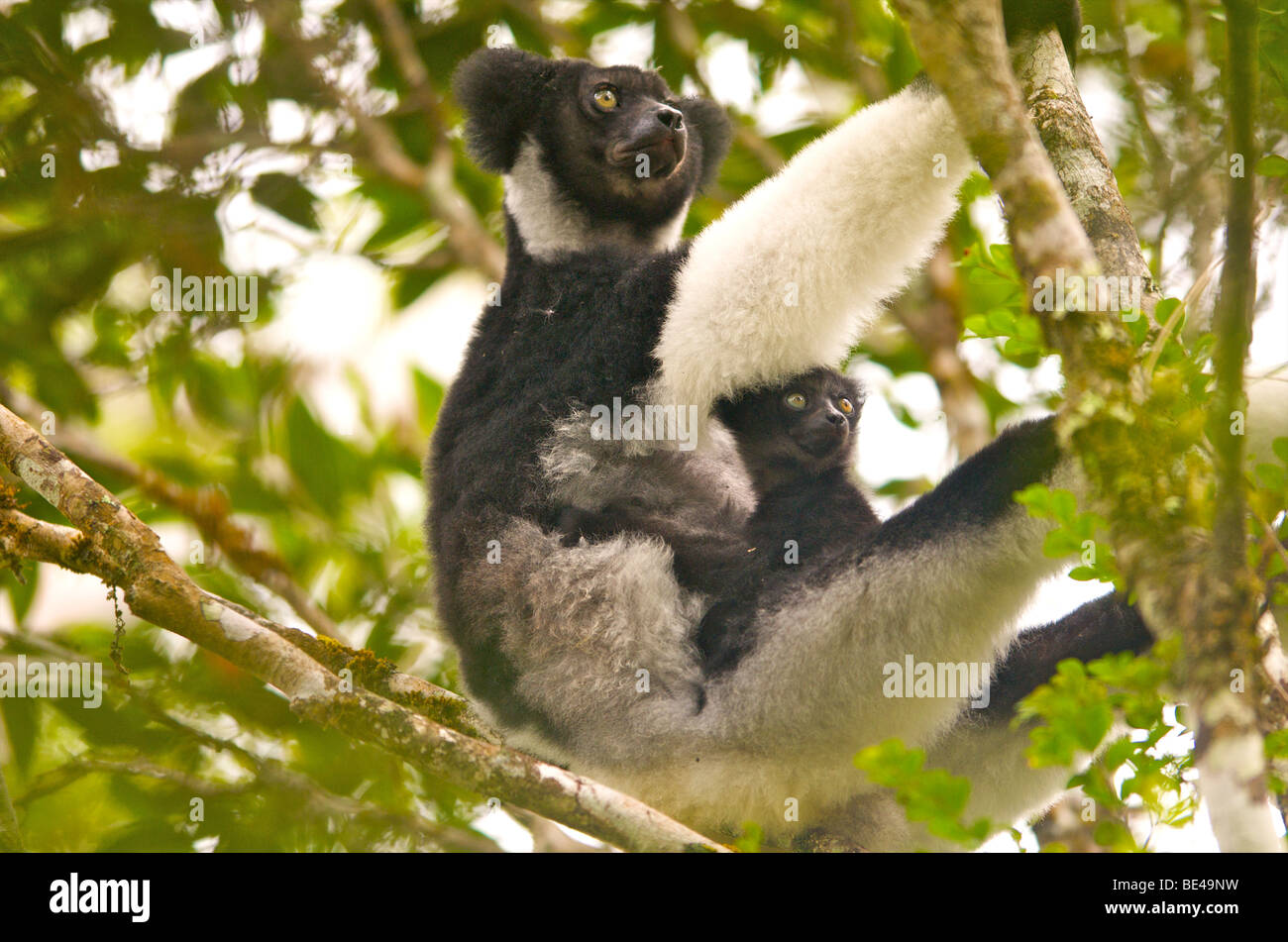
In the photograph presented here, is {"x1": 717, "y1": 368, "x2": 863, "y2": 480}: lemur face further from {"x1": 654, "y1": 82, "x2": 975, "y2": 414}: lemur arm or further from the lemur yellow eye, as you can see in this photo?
the lemur yellow eye

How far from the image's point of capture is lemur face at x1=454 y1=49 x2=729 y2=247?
484 cm

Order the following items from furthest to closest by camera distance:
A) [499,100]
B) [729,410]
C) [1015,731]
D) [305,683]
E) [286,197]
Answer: [286,197] → [499,100] → [729,410] → [1015,731] → [305,683]

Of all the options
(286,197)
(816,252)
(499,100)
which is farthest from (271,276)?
(816,252)

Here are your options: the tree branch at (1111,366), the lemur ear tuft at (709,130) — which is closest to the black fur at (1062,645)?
the tree branch at (1111,366)

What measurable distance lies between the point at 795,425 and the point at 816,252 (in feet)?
2.93

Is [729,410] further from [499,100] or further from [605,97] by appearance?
[499,100]

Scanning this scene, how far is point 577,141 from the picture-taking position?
16.2 ft

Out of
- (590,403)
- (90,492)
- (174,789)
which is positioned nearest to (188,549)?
(174,789)

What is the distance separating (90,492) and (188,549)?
219cm

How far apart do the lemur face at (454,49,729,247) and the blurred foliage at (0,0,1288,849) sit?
1847mm

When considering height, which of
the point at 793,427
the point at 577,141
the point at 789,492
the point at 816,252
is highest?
the point at 577,141

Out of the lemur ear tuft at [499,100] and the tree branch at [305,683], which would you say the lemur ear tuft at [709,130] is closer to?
the lemur ear tuft at [499,100]

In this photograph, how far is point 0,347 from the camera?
6461 mm
